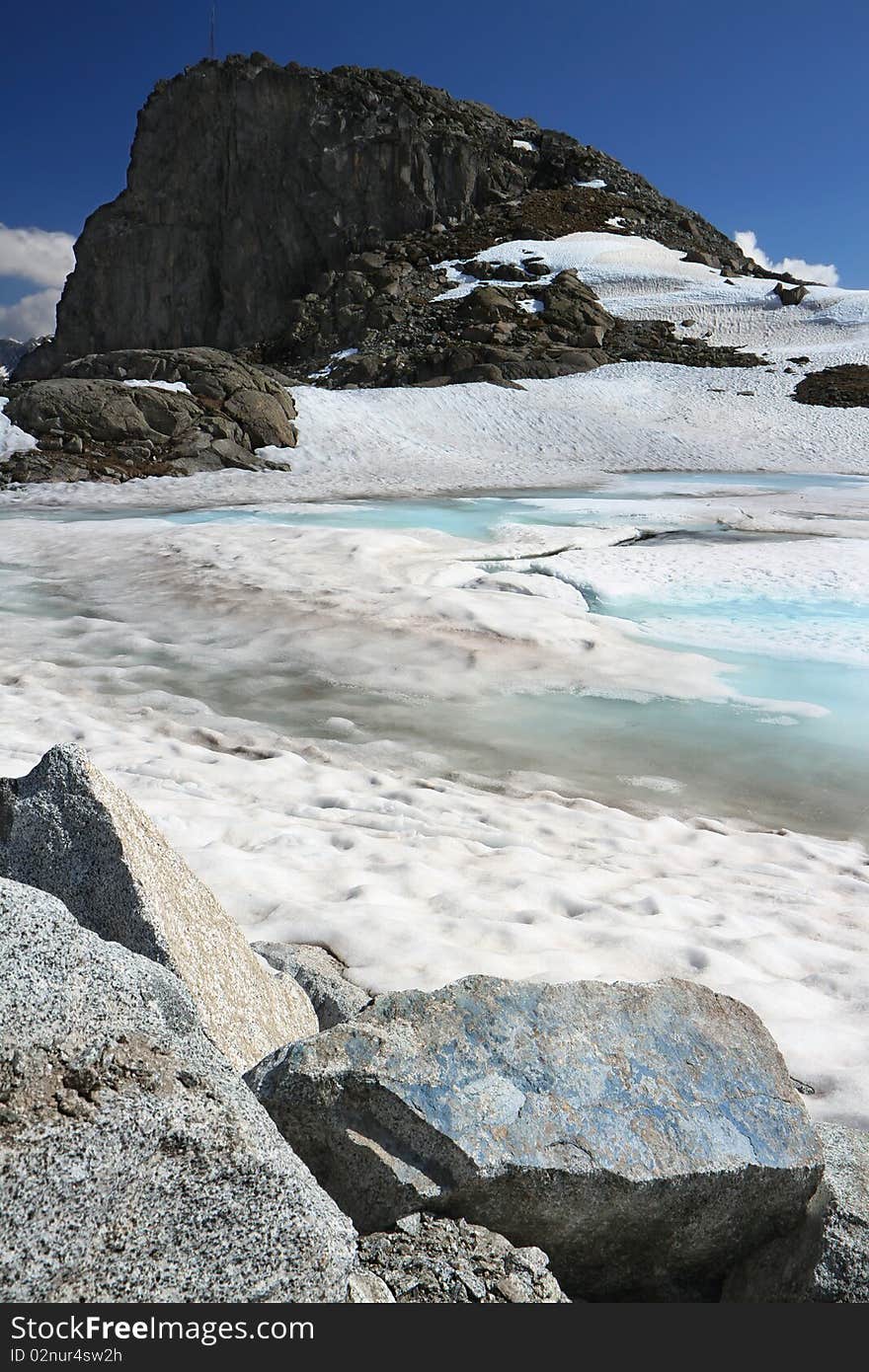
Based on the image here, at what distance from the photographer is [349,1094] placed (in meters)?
2.11

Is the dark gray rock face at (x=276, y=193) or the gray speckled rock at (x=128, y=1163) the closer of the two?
the gray speckled rock at (x=128, y=1163)

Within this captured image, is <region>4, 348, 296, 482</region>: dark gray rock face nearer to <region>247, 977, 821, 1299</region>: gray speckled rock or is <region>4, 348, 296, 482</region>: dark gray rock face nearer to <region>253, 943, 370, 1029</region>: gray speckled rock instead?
<region>253, 943, 370, 1029</region>: gray speckled rock

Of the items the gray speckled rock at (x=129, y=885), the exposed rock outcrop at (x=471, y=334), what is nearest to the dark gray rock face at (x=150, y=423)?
the exposed rock outcrop at (x=471, y=334)

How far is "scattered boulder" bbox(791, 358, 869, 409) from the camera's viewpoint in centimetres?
3422

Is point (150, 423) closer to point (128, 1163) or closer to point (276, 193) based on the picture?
point (128, 1163)

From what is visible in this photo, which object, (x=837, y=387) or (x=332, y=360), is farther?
(x=332, y=360)

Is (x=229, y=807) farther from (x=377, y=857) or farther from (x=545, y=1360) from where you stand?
(x=545, y=1360)

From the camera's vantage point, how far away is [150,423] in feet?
80.4

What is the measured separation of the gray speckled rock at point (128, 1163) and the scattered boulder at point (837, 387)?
121 feet

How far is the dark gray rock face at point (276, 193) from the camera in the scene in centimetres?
6312

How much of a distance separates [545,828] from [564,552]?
816 centimetres

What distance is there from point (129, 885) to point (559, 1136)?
3.96 feet

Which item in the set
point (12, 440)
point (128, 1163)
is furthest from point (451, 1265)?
point (12, 440)

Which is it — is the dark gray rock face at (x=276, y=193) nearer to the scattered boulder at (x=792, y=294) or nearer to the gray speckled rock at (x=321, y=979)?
the scattered boulder at (x=792, y=294)
